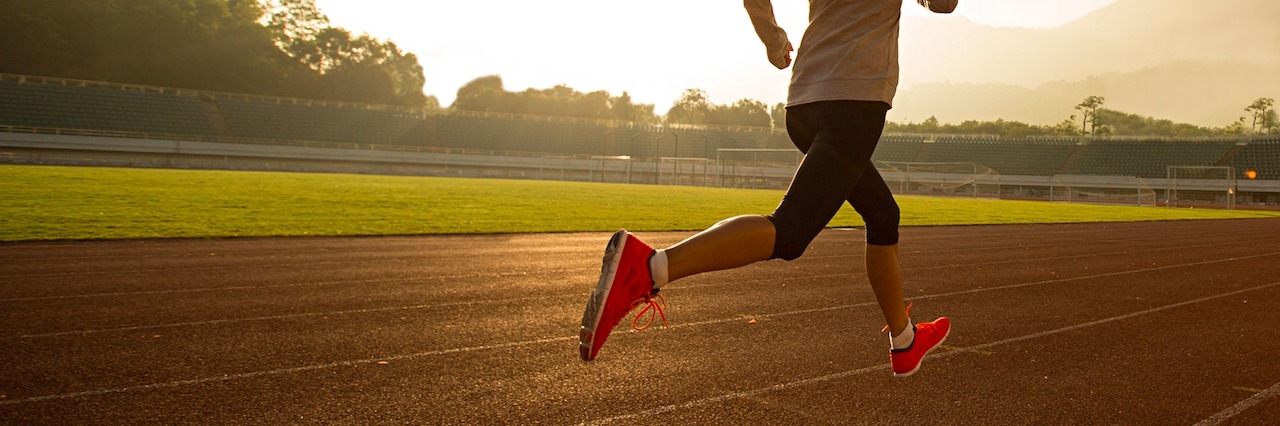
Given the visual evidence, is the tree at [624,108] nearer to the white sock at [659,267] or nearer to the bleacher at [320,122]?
the bleacher at [320,122]

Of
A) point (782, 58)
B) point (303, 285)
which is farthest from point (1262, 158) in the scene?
point (782, 58)

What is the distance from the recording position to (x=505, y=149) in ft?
247

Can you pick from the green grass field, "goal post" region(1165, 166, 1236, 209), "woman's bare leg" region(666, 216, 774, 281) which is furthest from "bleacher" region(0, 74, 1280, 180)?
"woman's bare leg" region(666, 216, 774, 281)

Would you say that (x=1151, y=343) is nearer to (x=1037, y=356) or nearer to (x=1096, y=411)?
Answer: (x=1037, y=356)

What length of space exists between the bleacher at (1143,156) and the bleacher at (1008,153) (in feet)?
6.44

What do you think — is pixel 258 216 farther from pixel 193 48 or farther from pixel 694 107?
pixel 694 107

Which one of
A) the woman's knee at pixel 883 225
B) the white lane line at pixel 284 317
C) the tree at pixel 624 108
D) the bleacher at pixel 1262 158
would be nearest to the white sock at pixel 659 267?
the woman's knee at pixel 883 225

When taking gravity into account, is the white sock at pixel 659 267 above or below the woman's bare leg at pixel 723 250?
below

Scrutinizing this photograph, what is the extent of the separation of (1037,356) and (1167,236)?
14.6 metres

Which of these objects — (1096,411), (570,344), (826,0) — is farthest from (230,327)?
(1096,411)

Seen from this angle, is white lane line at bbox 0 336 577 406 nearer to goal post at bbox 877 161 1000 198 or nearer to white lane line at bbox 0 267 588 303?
white lane line at bbox 0 267 588 303

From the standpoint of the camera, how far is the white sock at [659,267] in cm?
272

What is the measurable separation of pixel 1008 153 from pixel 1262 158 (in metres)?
17.5

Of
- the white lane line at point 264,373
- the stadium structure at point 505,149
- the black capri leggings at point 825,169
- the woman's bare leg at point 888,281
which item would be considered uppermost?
the stadium structure at point 505,149
